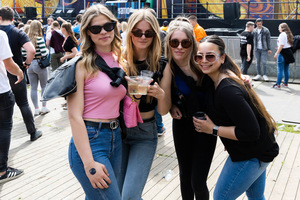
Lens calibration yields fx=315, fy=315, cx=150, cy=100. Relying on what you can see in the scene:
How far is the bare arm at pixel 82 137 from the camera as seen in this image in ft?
6.34

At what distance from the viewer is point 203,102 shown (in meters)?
2.53

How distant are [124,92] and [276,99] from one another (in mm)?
6570

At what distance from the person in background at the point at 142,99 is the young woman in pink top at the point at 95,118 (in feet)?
0.83

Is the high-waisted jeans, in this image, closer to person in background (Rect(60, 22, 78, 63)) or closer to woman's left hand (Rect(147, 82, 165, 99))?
woman's left hand (Rect(147, 82, 165, 99))

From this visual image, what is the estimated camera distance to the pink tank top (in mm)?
2002

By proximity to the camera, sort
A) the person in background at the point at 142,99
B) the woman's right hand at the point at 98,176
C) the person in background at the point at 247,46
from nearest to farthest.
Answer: the woman's right hand at the point at 98,176 < the person in background at the point at 142,99 < the person in background at the point at 247,46

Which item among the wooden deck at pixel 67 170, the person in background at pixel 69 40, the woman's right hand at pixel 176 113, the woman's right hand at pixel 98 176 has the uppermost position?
the person in background at pixel 69 40

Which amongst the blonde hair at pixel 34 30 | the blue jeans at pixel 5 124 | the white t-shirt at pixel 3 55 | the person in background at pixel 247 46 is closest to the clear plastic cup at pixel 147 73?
the white t-shirt at pixel 3 55

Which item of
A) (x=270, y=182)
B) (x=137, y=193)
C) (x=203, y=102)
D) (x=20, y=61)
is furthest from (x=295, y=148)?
(x=20, y=61)

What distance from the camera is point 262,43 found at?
989 cm

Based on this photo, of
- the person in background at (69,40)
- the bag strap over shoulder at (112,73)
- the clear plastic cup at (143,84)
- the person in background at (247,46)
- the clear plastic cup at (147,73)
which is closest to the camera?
the bag strap over shoulder at (112,73)

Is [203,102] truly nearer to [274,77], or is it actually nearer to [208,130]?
[208,130]

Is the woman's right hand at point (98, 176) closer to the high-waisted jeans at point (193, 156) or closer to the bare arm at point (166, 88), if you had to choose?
the bare arm at point (166, 88)

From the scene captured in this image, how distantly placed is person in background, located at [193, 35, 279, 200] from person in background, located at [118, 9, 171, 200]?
318mm
